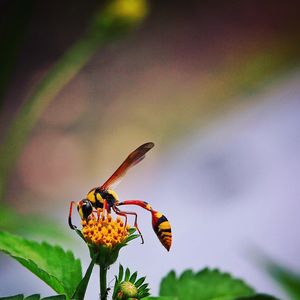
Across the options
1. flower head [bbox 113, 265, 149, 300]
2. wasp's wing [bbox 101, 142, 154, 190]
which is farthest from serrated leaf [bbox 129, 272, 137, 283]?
wasp's wing [bbox 101, 142, 154, 190]

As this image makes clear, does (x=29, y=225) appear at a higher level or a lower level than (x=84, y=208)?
higher

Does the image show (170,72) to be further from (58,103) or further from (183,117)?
(58,103)

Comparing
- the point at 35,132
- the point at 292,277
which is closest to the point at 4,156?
the point at 35,132

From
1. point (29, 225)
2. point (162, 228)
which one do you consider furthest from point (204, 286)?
point (29, 225)

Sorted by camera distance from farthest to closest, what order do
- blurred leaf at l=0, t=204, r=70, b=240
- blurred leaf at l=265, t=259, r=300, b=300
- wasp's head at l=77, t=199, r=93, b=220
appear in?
blurred leaf at l=0, t=204, r=70, b=240, wasp's head at l=77, t=199, r=93, b=220, blurred leaf at l=265, t=259, r=300, b=300

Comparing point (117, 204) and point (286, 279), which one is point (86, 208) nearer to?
point (117, 204)

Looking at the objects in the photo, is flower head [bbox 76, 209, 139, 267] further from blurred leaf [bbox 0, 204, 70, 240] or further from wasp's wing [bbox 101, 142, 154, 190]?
blurred leaf [bbox 0, 204, 70, 240]

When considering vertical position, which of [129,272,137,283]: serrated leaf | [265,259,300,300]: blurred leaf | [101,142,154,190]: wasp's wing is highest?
[101,142,154,190]: wasp's wing
